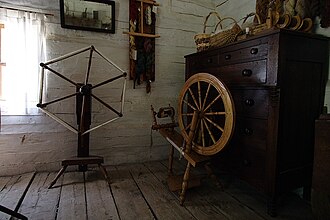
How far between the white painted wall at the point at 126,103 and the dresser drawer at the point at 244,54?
933 mm

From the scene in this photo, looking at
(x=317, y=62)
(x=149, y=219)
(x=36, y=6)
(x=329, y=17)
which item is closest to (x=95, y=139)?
(x=149, y=219)

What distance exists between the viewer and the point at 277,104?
1305mm

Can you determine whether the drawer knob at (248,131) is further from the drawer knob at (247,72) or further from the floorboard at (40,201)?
the floorboard at (40,201)

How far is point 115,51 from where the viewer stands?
2.31 m

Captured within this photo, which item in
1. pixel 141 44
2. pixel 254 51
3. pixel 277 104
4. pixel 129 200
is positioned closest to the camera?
pixel 277 104

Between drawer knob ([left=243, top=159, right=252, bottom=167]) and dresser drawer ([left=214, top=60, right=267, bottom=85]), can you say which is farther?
drawer knob ([left=243, top=159, right=252, bottom=167])

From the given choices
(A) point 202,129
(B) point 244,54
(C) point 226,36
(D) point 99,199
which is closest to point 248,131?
(A) point 202,129

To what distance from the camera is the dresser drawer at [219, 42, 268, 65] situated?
1.39m

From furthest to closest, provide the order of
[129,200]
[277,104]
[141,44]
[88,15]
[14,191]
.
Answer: [141,44]
[88,15]
[14,191]
[129,200]
[277,104]

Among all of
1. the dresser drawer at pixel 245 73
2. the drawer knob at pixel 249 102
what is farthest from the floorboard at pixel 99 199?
the dresser drawer at pixel 245 73

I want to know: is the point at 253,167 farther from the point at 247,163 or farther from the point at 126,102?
the point at 126,102

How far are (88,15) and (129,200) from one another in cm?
184

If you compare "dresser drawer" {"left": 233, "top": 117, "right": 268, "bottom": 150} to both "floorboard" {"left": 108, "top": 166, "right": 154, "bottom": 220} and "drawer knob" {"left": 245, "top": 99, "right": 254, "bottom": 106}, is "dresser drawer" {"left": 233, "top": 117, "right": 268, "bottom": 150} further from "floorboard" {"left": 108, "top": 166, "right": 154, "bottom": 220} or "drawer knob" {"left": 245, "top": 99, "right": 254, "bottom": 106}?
"floorboard" {"left": 108, "top": 166, "right": 154, "bottom": 220}

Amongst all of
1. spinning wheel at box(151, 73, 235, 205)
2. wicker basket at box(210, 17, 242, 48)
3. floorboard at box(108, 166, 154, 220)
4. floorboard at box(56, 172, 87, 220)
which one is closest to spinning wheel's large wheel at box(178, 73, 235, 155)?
spinning wheel at box(151, 73, 235, 205)
